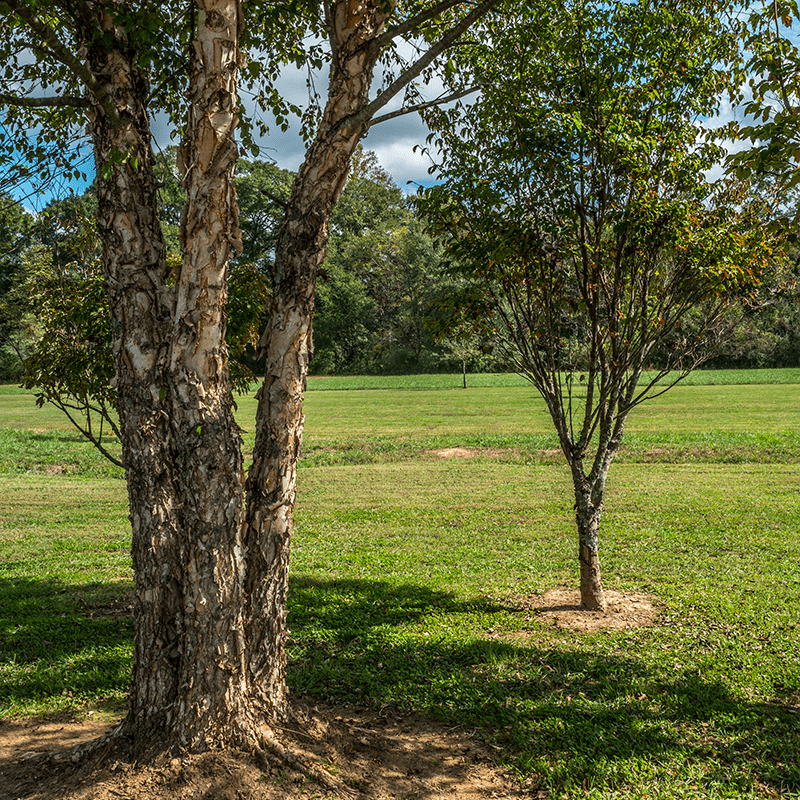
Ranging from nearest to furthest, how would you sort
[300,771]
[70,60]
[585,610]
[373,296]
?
[70,60] < [300,771] < [585,610] < [373,296]

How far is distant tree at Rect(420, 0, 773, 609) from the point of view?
4.98m

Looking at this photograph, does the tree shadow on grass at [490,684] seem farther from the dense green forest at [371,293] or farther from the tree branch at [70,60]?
the dense green forest at [371,293]

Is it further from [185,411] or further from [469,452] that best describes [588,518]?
[469,452]

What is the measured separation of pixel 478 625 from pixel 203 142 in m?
4.49

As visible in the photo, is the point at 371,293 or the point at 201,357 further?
the point at 371,293

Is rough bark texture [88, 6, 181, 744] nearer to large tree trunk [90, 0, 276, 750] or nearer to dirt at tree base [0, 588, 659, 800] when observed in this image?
large tree trunk [90, 0, 276, 750]

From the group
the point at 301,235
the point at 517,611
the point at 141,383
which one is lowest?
the point at 517,611

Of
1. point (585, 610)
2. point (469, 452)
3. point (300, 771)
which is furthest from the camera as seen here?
point (469, 452)

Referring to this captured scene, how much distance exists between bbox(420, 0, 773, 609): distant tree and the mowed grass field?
4.52ft

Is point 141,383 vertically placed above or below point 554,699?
above

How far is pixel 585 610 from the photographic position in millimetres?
6180

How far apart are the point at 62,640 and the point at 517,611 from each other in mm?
4033

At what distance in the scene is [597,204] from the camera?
5449mm

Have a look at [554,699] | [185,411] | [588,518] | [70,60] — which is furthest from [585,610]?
[70,60]
